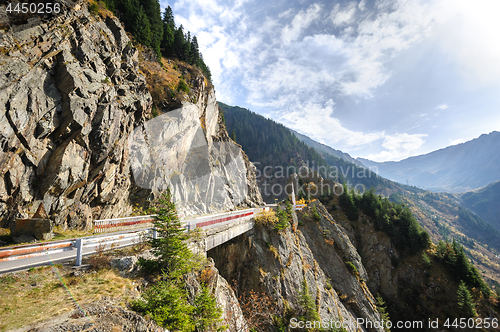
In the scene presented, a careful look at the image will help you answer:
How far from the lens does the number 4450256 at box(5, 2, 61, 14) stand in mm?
13839

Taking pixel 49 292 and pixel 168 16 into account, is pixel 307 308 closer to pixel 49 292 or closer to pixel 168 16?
pixel 49 292

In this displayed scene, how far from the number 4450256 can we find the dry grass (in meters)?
18.9

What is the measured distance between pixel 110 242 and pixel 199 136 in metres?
27.7

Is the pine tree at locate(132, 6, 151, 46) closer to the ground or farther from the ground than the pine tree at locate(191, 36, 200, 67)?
closer to the ground

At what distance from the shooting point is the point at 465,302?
94.8 ft

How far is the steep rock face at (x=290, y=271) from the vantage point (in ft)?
56.7

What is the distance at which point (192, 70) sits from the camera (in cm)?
3878

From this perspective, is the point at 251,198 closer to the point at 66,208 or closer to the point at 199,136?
the point at 199,136

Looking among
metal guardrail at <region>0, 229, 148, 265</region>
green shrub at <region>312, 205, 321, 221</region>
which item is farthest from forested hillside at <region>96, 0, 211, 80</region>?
green shrub at <region>312, 205, 321, 221</region>

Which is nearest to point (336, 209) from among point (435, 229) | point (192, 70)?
point (192, 70)

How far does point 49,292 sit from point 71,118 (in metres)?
13.7

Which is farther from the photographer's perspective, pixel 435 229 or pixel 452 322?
pixel 435 229

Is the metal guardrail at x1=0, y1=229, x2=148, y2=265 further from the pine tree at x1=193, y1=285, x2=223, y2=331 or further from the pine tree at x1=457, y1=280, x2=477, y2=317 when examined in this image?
the pine tree at x1=457, y1=280, x2=477, y2=317

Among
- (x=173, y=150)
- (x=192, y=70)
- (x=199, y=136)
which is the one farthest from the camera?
(x=192, y=70)
